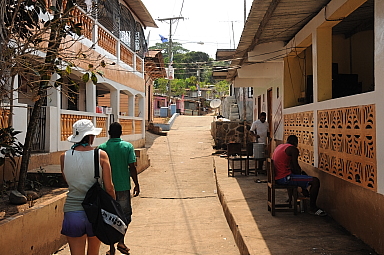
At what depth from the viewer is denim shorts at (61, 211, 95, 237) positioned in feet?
11.5

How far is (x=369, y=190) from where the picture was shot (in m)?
4.69

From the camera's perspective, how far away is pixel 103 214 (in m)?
3.46

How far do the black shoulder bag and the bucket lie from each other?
7.23 m

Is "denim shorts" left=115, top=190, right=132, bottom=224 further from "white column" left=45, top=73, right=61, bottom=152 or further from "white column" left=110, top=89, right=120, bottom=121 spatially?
"white column" left=110, top=89, right=120, bottom=121

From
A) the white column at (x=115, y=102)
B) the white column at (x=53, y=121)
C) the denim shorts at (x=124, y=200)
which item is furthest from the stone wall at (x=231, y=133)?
the denim shorts at (x=124, y=200)

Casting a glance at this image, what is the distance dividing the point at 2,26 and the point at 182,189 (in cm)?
710

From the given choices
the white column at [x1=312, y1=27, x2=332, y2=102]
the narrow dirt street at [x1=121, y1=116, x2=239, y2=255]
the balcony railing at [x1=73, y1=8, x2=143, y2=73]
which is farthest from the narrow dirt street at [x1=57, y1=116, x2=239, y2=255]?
Result: the balcony railing at [x1=73, y1=8, x2=143, y2=73]

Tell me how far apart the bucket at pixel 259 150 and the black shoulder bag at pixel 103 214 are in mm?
7227

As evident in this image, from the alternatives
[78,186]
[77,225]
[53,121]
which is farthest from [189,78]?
[77,225]

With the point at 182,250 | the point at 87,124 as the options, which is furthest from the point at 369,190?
the point at 87,124

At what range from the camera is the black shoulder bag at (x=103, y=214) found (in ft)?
11.3

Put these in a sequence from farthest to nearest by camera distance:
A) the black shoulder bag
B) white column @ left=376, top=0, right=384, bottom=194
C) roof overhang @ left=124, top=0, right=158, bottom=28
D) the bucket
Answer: roof overhang @ left=124, top=0, right=158, bottom=28 < the bucket < white column @ left=376, top=0, right=384, bottom=194 < the black shoulder bag

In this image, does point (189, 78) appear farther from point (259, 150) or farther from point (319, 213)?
point (319, 213)

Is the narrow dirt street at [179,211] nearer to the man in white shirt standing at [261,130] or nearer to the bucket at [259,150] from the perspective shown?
the bucket at [259,150]
